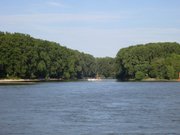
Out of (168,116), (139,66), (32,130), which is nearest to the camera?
(32,130)

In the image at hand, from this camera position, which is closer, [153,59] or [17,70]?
[17,70]

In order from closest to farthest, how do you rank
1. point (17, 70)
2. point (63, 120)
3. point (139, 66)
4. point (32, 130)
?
point (32, 130), point (63, 120), point (17, 70), point (139, 66)

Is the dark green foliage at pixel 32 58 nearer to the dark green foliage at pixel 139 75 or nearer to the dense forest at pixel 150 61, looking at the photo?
the dense forest at pixel 150 61

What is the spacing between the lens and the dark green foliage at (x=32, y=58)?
5832 inches

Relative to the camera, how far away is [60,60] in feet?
605

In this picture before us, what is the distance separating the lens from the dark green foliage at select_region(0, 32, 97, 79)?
148125mm

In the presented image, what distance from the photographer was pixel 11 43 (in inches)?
5910

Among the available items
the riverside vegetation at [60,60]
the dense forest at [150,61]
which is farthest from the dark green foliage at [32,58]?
the dense forest at [150,61]

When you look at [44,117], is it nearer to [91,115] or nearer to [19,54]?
[91,115]

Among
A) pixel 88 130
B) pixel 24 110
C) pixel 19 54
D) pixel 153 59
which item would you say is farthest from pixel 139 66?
pixel 88 130

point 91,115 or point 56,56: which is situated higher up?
point 56,56

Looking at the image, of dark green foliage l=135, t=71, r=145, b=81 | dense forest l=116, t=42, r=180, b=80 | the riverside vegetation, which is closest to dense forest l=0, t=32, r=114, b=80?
the riverside vegetation

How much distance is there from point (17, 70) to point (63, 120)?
112078 millimetres

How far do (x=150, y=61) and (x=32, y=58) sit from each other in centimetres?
4958
